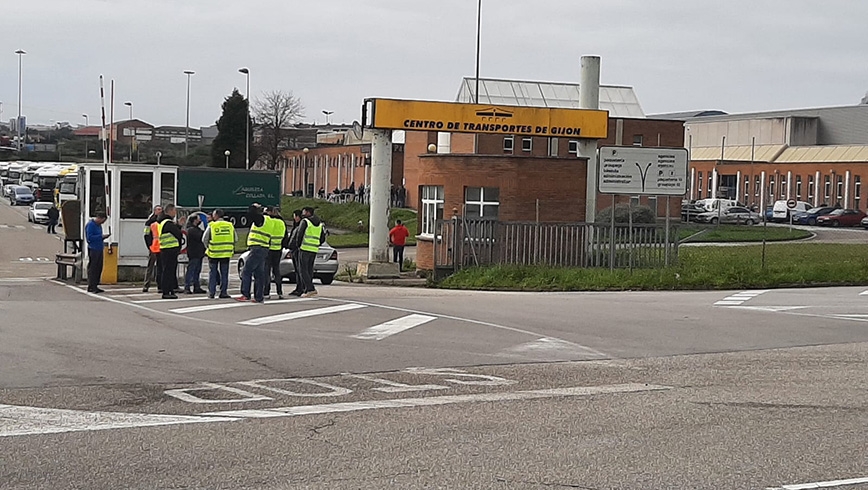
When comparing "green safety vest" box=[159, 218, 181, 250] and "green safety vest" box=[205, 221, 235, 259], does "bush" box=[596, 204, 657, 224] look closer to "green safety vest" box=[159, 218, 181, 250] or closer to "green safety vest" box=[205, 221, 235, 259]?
"green safety vest" box=[159, 218, 181, 250]

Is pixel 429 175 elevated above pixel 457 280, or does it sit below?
above

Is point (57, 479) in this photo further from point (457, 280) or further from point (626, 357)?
point (457, 280)

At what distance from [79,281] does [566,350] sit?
16.1 m

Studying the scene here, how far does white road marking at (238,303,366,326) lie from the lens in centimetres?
1702

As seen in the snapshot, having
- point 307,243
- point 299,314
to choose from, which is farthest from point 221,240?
point 299,314

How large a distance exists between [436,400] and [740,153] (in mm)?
89088

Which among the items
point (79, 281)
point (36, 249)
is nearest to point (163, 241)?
point (79, 281)

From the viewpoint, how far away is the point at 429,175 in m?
33.0

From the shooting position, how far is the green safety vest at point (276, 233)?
20.6m

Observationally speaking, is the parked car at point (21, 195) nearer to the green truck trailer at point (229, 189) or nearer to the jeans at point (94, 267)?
the green truck trailer at point (229, 189)

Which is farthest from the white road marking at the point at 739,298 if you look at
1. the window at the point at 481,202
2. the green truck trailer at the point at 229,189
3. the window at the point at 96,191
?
the green truck trailer at the point at 229,189

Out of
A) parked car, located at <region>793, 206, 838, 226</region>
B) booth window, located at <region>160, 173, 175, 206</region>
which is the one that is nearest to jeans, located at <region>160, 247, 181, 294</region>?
booth window, located at <region>160, 173, 175, 206</region>

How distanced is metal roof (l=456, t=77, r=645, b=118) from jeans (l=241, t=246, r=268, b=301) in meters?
54.7

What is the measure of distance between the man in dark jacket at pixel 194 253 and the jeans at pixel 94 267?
185 centimetres
